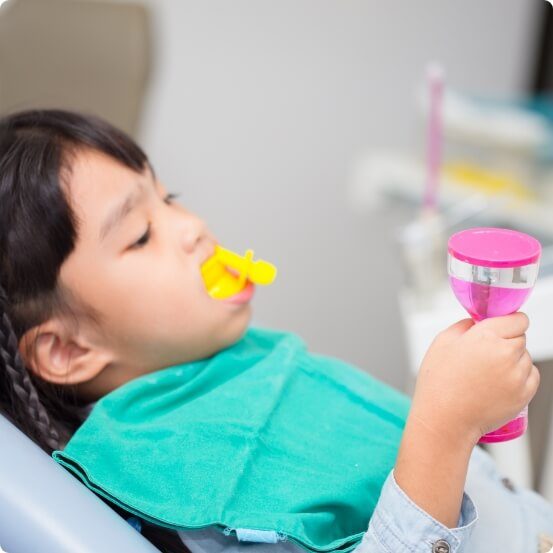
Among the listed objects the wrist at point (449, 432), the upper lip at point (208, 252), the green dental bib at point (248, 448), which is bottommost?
the green dental bib at point (248, 448)

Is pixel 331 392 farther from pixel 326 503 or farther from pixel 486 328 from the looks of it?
pixel 486 328

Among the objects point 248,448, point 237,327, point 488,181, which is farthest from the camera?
point 488,181

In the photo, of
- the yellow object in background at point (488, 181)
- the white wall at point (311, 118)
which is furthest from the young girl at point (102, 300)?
the white wall at point (311, 118)

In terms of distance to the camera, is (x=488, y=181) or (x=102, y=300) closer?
(x=102, y=300)

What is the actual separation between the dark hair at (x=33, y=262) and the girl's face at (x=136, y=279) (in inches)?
0.4

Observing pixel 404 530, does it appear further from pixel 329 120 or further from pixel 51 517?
pixel 329 120

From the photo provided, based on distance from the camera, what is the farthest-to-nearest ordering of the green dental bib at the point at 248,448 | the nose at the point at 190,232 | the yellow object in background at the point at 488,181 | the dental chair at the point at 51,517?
the yellow object in background at the point at 488,181 → the nose at the point at 190,232 → the green dental bib at the point at 248,448 → the dental chair at the point at 51,517

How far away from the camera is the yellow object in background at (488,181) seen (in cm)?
132

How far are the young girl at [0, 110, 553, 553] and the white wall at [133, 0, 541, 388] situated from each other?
881 millimetres

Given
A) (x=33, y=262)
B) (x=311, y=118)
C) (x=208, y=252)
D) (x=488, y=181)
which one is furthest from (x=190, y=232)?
(x=311, y=118)

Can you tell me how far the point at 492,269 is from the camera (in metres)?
0.47

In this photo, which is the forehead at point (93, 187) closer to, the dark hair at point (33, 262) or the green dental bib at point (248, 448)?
the dark hair at point (33, 262)

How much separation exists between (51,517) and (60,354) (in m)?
0.23

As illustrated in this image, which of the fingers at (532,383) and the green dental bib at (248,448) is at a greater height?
the fingers at (532,383)
